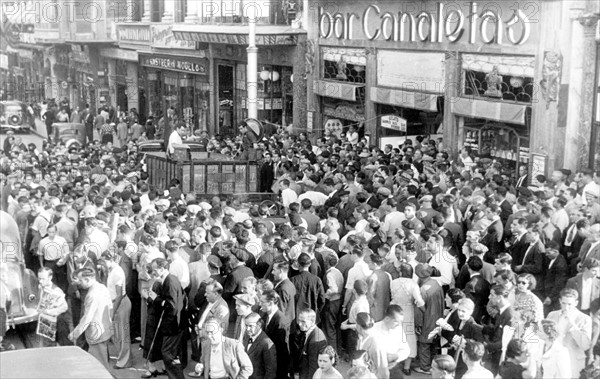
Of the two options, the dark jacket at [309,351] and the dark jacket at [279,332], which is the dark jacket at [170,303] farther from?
the dark jacket at [309,351]

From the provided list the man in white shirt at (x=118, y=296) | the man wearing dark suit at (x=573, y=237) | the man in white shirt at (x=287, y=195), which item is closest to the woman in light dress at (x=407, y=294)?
the man wearing dark suit at (x=573, y=237)

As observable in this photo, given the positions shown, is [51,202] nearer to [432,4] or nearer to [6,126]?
[432,4]

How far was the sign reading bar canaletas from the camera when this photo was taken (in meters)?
19.5

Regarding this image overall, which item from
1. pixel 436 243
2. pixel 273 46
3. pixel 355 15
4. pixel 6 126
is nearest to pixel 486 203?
pixel 436 243

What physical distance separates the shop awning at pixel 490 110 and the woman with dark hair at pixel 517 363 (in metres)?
12.3

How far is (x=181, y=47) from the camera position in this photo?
3684cm

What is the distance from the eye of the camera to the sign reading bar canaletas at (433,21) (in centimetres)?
1945

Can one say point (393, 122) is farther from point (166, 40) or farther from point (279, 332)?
point (279, 332)

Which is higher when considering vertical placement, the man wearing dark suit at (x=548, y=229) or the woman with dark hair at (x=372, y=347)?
the man wearing dark suit at (x=548, y=229)

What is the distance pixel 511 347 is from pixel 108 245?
22.3ft

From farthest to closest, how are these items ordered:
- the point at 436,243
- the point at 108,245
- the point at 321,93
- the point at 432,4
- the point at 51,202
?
the point at 321,93, the point at 432,4, the point at 51,202, the point at 108,245, the point at 436,243

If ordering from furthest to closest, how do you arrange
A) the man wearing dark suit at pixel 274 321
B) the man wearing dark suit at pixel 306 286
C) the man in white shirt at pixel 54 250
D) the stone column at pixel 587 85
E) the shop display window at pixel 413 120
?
the shop display window at pixel 413 120
the stone column at pixel 587 85
the man in white shirt at pixel 54 250
the man wearing dark suit at pixel 306 286
the man wearing dark suit at pixel 274 321

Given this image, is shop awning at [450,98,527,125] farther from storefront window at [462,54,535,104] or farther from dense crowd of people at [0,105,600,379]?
dense crowd of people at [0,105,600,379]

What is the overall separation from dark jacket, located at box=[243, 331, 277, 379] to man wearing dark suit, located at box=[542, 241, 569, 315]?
4.20m
